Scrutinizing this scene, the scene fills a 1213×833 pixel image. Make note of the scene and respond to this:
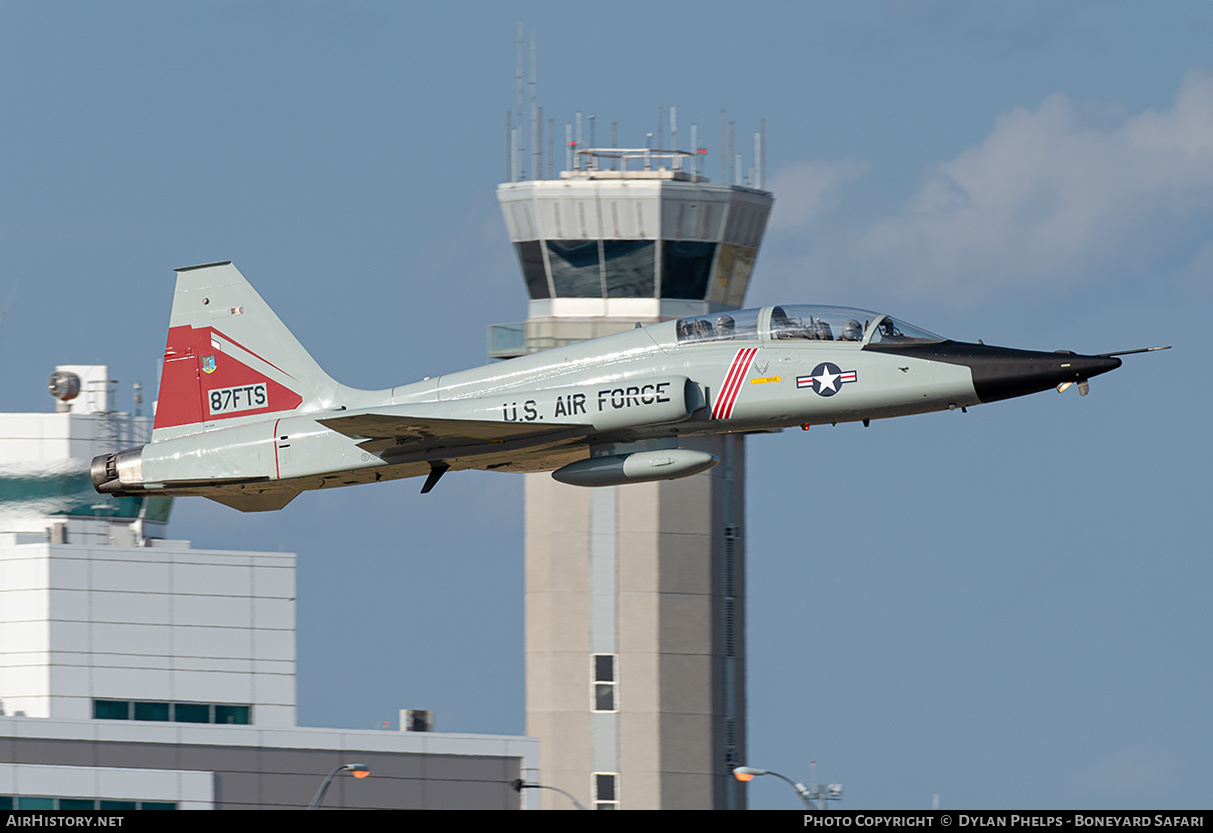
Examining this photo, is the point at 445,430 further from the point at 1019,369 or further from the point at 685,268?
the point at 685,268

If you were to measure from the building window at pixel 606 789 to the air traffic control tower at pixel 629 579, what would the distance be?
0.14 feet

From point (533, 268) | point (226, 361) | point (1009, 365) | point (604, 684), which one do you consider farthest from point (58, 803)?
point (1009, 365)

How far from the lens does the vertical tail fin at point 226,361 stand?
32.4 meters

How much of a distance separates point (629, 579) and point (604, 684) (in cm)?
326

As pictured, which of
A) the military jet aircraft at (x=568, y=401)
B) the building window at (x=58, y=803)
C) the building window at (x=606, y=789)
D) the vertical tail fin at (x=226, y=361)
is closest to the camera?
the military jet aircraft at (x=568, y=401)

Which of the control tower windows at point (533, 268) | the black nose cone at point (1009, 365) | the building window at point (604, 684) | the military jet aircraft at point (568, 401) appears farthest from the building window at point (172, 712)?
the black nose cone at point (1009, 365)

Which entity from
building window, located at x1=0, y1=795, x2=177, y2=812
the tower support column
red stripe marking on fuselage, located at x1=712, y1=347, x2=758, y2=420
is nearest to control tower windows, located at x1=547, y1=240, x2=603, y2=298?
the tower support column

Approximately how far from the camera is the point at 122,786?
4956cm

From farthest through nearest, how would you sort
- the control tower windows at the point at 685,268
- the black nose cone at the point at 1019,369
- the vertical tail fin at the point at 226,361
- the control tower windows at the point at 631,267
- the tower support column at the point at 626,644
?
1. the control tower windows at the point at 685,268
2. the control tower windows at the point at 631,267
3. the tower support column at the point at 626,644
4. the vertical tail fin at the point at 226,361
5. the black nose cone at the point at 1019,369

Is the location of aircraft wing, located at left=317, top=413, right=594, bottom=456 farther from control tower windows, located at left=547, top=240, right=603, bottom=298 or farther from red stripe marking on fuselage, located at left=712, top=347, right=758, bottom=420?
control tower windows, located at left=547, top=240, right=603, bottom=298

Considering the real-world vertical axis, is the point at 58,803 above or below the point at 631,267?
below

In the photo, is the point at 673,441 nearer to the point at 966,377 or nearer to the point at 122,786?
the point at 966,377

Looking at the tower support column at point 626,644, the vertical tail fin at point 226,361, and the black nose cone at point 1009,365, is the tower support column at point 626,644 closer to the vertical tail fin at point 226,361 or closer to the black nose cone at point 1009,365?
the vertical tail fin at point 226,361

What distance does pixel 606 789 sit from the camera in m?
57.6
